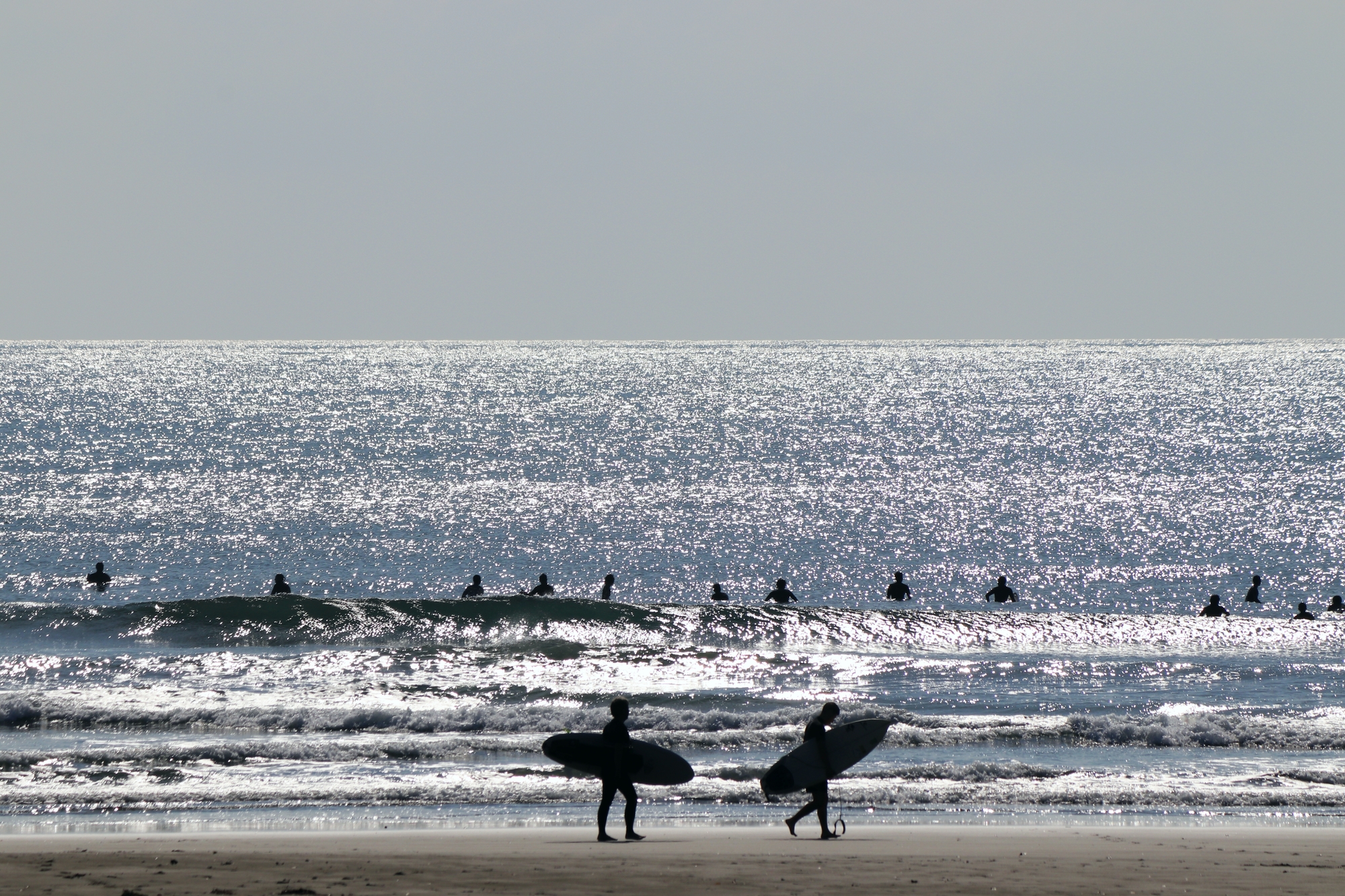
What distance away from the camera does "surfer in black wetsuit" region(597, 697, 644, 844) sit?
1534 centimetres

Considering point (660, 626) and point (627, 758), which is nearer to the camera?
point (627, 758)

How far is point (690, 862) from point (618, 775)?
214 cm

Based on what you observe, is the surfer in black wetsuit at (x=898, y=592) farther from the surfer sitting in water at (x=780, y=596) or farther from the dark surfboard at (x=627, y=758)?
the dark surfboard at (x=627, y=758)

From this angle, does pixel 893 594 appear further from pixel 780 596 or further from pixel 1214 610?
pixel 1214 610

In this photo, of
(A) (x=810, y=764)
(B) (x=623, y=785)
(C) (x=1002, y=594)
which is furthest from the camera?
(C) (x=1002, y=594)

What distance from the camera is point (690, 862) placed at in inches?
532

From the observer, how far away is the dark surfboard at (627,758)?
15570 mm

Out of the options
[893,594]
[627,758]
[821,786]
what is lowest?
[821,786]

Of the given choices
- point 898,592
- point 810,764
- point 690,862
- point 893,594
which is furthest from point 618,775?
point 898,592

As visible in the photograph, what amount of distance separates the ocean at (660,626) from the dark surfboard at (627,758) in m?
0.97

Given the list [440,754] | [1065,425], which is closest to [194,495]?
[440,754]

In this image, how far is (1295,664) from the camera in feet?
100

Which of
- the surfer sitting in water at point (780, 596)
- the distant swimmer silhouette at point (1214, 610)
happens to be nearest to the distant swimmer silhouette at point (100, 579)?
the surfer sitting in water at point (780, 596)

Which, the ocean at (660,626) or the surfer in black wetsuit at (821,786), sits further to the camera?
the ocean at (660,626)
